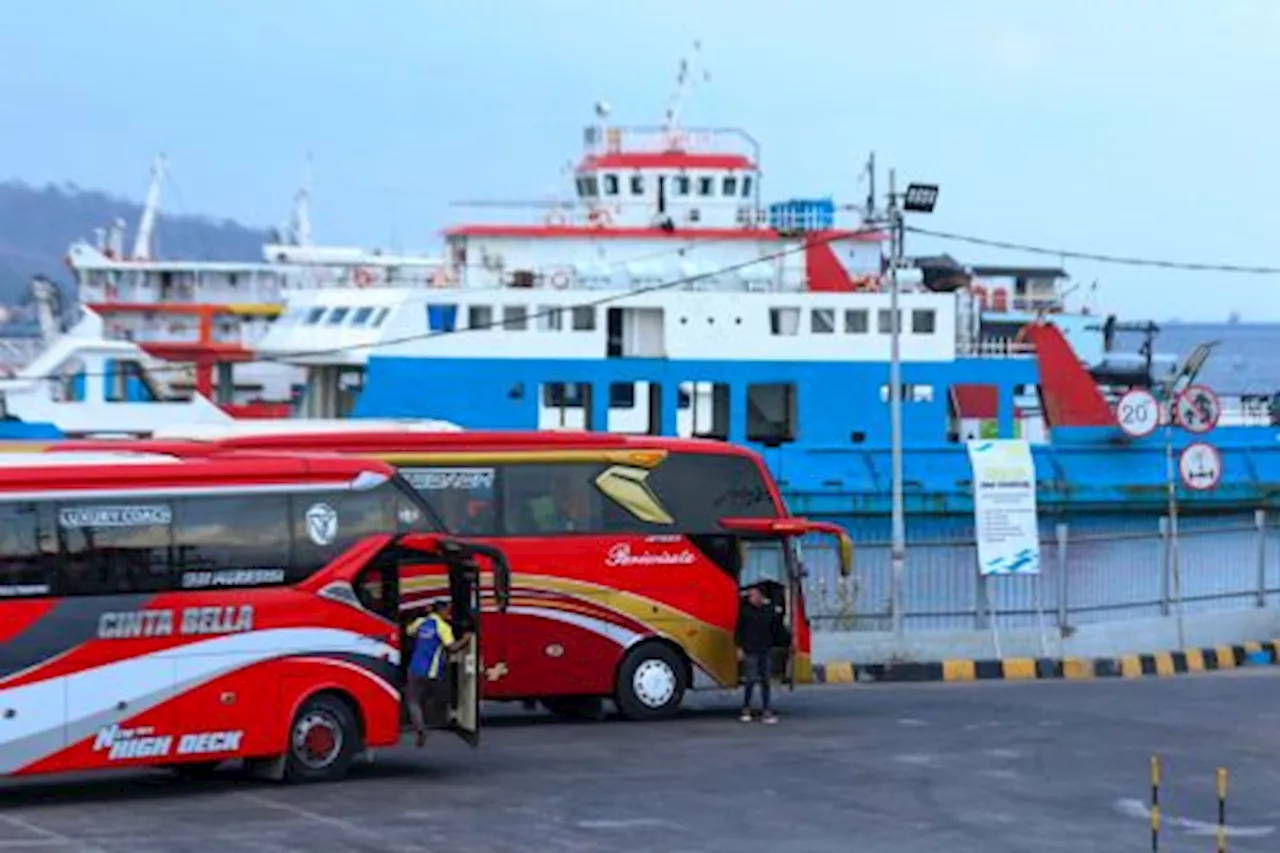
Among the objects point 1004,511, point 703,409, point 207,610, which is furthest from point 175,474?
point 703,409

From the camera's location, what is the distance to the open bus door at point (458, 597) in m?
17.2

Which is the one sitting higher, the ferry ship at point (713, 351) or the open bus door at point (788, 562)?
the ferry ship at point (713, 351)

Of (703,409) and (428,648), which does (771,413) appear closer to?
(703,409)

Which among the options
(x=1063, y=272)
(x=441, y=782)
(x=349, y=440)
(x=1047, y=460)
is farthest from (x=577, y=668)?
(x=1063, y=272)

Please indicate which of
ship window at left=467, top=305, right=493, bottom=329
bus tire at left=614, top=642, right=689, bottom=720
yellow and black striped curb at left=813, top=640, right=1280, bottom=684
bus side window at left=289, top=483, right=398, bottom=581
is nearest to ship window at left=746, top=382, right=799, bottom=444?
ship window at left=467, top=305, right=493, bottom=329

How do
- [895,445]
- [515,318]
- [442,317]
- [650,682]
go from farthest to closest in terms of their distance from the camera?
[515,318], [442,317], [895,445], [650,682]

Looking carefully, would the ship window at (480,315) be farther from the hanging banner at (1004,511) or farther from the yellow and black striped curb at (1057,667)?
the hanging banner at (1004,511)

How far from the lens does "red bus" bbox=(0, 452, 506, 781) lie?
51.8 feet

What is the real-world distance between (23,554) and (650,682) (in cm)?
724

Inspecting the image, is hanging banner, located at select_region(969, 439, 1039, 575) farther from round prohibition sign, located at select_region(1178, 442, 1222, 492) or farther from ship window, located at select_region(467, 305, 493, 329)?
ship window, located at select_region(467, 305, 493, 329)

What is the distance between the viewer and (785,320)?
5488 cm

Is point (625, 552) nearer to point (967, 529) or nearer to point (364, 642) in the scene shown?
point (364, 642)

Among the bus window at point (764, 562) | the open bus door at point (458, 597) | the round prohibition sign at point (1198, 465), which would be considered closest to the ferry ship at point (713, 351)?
the round prohibition sign at point (1198, 465)

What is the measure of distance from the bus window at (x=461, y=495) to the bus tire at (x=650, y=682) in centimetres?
172
